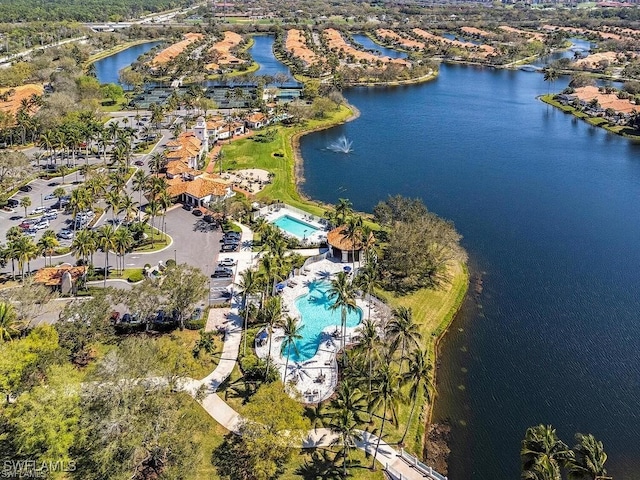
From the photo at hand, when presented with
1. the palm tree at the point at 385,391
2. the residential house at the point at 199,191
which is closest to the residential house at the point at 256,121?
the residential house at the point at 199,191

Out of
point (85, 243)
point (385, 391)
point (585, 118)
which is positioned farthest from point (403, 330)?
point (585, 118)

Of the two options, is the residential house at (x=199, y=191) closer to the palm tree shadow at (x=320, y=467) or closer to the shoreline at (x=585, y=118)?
the palm tree shadow at (x=320, y=467)

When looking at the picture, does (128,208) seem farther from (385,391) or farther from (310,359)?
(385,391)

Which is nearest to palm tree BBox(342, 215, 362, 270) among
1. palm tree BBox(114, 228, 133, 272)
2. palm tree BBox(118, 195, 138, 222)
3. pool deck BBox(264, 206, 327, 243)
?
pool deck BBox(264, 206, 327, 243)

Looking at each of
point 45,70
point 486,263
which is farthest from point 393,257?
point 45,70

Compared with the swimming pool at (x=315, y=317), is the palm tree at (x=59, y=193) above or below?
above

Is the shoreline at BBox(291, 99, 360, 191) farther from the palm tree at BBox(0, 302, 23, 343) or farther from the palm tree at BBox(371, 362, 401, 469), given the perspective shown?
the palm tree at BBox(0, 302, 23, 343)
